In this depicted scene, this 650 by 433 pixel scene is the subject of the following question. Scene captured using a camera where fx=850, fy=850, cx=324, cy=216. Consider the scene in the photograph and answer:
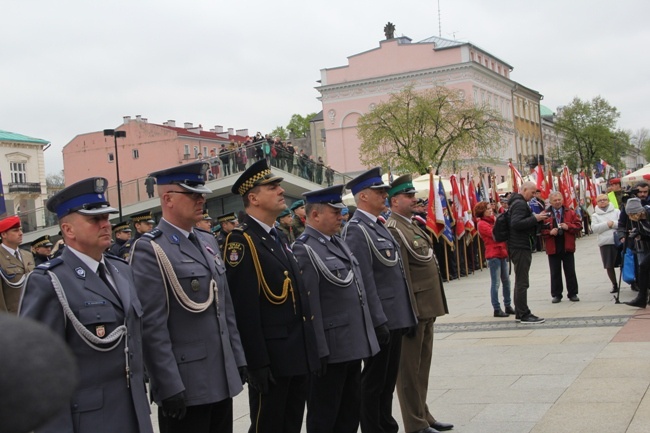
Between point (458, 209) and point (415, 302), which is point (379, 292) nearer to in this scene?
point (415, 302)

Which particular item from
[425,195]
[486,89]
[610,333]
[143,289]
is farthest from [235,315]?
[486,89]

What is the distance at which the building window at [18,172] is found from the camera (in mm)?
69500

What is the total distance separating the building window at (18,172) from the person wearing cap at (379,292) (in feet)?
222

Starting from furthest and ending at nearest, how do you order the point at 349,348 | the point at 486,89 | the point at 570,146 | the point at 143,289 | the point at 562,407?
the point at 570,146, the point at 486,89, the point at 562,407, the point at 349,348, the point at 143,289

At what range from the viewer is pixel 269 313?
523 cm

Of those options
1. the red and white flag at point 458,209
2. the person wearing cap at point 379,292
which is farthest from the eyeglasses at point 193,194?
the red and white flag at point 458,209

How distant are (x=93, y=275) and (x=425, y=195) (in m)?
19.9

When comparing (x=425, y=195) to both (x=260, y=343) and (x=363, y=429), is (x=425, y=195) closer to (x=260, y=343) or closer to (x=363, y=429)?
(x=363, y=429)

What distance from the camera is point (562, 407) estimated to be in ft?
23.8

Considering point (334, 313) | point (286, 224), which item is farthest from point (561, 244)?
point (334, 313)

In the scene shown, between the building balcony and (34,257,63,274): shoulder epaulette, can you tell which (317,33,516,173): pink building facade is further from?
(34,257,63,274): shoulder epaulette

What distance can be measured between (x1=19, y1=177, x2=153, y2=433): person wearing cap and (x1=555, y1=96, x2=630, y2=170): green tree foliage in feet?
249

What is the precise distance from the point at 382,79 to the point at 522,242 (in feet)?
180

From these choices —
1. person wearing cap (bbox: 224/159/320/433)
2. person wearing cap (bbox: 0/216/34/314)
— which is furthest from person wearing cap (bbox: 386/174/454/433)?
person wearing cap (bbox: 0/216/34/314)
